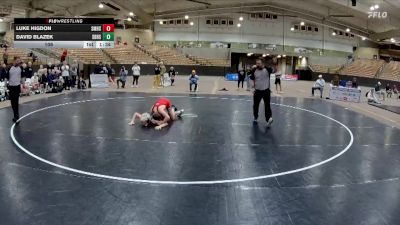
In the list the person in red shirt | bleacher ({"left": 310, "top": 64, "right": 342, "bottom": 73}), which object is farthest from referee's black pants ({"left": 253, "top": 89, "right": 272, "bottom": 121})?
bleacher ({"left": 310, "top": 64, "right": 342, "bottom": 73})

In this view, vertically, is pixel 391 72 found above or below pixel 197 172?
above

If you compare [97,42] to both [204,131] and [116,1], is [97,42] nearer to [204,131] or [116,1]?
[204,131]

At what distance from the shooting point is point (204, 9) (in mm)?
45375

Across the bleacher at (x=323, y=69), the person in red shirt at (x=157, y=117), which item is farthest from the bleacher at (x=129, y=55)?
the person in red shirt at (x=157, y=117)

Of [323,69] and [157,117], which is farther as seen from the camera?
[323,69]

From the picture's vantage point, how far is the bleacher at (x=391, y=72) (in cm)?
3781

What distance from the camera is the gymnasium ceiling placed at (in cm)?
4189

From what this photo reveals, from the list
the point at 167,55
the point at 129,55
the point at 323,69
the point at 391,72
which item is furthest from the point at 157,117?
the point at 323,69

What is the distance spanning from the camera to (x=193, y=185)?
5.82 metres

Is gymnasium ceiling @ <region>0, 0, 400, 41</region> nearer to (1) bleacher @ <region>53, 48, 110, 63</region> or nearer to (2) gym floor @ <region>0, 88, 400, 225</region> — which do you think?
(1) bleacher @ <region>53, 48, 110, 63</region>
